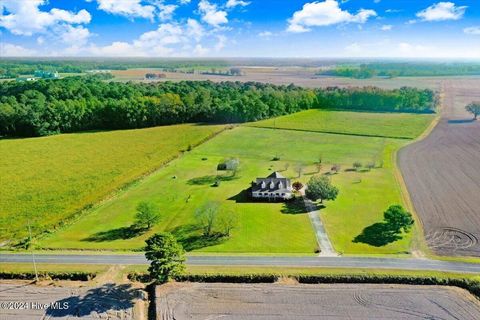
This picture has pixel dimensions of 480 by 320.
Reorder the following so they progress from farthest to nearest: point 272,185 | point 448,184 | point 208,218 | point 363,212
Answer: point 448,184 → point 272,185 → point 363,212 → point 208,218

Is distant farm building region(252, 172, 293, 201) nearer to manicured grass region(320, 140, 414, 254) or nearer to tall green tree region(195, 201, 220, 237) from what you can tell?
manicured grass region(320, 140, 414, 254)

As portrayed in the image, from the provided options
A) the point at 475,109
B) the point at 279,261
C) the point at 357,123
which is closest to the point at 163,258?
the point at 279,261

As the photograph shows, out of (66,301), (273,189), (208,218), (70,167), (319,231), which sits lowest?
(66,301)

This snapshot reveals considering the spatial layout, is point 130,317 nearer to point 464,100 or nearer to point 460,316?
point 460,316

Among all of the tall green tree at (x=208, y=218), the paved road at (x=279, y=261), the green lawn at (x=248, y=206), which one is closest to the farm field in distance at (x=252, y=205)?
the green lawn at (x=248, y=206)

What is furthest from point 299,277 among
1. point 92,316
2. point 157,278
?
A: point 92,316

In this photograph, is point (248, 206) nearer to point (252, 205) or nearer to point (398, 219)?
point (252, 205)
